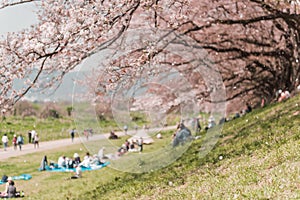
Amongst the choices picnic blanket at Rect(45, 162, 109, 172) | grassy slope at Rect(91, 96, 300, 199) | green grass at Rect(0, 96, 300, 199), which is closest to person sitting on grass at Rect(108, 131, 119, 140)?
picnic blanket at Rect(45, 162, 109, 172)

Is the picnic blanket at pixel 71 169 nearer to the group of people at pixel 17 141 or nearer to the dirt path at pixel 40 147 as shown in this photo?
the dirt path at pixel 40 147

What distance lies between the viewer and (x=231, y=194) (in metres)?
5.98

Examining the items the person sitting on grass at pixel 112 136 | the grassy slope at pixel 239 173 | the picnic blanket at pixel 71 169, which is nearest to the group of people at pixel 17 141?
the picnic blanket at pixel 71 169

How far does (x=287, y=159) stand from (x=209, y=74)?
1071 centimetres

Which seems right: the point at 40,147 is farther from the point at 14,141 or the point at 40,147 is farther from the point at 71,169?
the point at 71,169

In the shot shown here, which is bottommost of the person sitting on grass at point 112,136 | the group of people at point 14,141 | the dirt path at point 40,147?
the dirt path at point 40,147

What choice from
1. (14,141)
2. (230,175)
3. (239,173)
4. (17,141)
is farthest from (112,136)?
(239,173)

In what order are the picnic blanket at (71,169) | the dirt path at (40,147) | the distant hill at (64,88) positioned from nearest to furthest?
the distant hill at (64,88) < the picnic blanket at (71,169) < the dirt path at (40,147)

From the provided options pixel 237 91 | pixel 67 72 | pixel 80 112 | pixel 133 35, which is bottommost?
pixel 237 91

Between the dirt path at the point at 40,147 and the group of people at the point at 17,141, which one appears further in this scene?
the group of people at the point at 17,141

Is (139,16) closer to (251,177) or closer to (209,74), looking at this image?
(209,74)

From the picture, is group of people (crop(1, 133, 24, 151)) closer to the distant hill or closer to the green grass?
the green grass

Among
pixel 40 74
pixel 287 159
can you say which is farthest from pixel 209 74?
pixel 287 159

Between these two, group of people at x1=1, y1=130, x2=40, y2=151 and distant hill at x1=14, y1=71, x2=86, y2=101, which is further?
group of people at x1=1, y1=130, x2=40, y2=151
